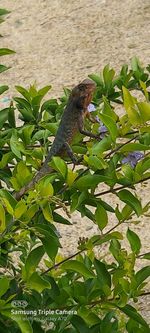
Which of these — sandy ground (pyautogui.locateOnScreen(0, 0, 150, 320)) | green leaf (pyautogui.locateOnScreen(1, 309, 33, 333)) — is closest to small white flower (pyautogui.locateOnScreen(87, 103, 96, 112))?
green leaf (pyautogui.locateOnScreen(1, 309, 33, 333))

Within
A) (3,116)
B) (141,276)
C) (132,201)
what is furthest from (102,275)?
(3,116)

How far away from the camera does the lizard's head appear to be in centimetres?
294

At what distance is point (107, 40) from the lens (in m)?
6.94

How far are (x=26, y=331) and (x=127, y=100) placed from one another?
0.63m

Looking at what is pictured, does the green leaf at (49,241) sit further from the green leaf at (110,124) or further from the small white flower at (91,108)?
the small white flower at (91,108)

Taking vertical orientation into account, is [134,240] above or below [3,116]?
below

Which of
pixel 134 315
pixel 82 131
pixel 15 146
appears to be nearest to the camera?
pixel 134 315

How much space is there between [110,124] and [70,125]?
557 mm

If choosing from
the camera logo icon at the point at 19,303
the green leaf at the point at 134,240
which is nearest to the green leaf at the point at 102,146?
the green leaf at the point at 134,240

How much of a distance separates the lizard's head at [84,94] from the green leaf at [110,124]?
2.19 ft

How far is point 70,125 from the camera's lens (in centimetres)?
276

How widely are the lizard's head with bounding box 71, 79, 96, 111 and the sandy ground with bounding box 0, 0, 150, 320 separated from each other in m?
3.11

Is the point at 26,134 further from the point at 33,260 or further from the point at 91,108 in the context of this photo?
the point at 33,260

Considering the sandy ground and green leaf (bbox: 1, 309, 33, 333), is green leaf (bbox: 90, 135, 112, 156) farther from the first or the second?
the sandy ground
